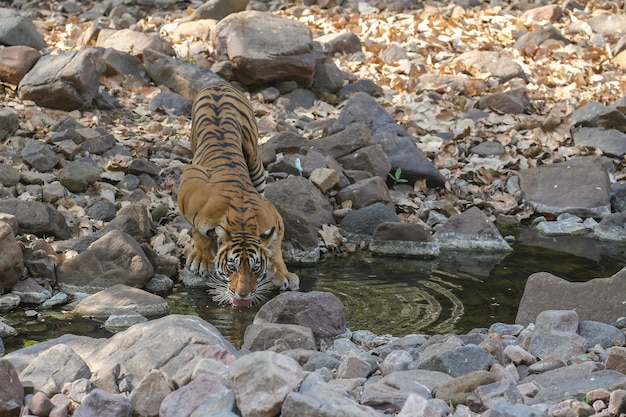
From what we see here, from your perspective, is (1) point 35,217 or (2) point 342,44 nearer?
(1) point 35,217

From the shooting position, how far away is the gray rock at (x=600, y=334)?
4.38 metres

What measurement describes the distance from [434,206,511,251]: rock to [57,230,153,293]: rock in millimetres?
2525

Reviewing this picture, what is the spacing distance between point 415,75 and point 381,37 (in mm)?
1476

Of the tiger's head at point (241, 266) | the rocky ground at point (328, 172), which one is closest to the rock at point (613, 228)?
the rocky ground at point (328, 172)

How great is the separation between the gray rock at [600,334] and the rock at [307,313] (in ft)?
4.58

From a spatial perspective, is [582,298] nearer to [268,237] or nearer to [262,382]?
[268,237]

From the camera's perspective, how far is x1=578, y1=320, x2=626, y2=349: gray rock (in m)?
4.38

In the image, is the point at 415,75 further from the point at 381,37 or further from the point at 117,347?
A: the point at 117,347

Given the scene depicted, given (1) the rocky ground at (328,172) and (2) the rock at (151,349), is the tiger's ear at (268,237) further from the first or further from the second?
(2) the rock at (151,349)

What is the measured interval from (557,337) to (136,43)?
803cm

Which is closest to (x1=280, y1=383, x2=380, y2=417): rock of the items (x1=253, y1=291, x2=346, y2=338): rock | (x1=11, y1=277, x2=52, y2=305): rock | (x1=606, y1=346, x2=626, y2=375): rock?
(x1=606, y1=346, x2=626, y2=375): rock

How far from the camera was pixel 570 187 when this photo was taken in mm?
8586

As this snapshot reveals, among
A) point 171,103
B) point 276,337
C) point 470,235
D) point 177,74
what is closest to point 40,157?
point 171,103

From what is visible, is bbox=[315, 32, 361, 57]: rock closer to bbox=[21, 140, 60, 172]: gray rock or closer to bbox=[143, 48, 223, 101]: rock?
bbox=[143, 48, 223, 101]: rock
